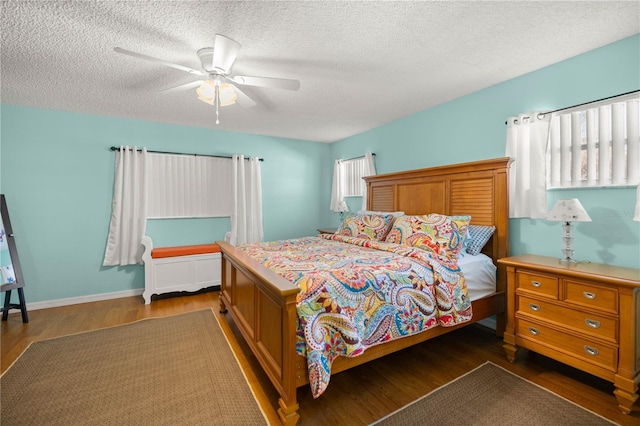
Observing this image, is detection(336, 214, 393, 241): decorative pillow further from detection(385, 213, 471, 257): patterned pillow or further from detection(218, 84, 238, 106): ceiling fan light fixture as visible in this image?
detection(218, 84, 238, 106): ceiling fan light fixture

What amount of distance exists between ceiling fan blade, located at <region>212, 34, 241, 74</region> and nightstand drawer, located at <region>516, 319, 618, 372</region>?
2862 mm

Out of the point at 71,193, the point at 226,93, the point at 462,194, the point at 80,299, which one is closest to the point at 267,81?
the point at 226,93

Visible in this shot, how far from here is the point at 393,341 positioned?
1942 mm

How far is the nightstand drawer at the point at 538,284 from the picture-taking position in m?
2.02

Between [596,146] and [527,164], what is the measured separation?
0.47 meters

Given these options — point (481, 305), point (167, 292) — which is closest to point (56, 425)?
point (167, 292)

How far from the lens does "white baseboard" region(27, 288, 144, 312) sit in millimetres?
3447

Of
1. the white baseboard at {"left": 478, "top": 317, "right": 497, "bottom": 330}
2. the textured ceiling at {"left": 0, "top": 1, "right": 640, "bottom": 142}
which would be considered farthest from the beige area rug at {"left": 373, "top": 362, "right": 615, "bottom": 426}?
the textured ceiling at {"left": 0, "top": 1, "right": 640, "bottom": 142}

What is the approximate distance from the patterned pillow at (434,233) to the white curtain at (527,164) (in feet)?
1.55

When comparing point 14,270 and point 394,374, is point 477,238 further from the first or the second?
point 14,270

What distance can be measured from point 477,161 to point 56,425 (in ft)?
12.1

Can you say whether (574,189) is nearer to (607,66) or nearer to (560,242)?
(560,242)

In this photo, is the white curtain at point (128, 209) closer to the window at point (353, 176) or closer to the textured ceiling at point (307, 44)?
the textured ceiling at point (307, 44)

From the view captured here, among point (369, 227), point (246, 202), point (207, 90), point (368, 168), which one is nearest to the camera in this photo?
point (207, 90)
